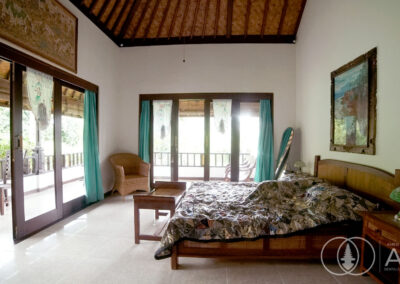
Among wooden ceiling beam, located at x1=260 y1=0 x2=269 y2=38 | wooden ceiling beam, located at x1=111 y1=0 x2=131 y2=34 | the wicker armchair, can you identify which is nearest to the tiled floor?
the wicker armchair

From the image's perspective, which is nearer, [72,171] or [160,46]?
[72,171]

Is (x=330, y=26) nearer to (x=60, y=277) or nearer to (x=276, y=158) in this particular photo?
(x=276, y=158)

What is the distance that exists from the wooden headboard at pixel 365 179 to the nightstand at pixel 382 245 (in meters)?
0.25

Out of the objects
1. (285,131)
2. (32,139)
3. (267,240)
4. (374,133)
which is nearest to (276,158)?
(285,131)

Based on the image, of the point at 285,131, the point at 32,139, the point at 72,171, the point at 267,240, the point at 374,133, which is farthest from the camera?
the point at 285,131

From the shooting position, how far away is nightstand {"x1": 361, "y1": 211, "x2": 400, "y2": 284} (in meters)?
1.42

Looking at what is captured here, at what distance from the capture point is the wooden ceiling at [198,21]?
3924 millimetres

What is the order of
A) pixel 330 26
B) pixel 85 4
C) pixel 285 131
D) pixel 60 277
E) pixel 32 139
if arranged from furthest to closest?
1. pixel 285 131
2. pixel 85 4
3. pixel 330 26
4. pixel 32 139
5. pixel 60 277

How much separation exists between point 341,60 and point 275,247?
263 cm

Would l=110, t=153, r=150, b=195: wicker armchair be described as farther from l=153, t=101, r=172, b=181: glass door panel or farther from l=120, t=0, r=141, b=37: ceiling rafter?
l=120, t=0, r=141, b=37: ceiling rafter

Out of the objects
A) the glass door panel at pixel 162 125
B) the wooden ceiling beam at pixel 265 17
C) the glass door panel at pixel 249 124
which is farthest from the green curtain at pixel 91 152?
the wooden ceiling beam at pixel 265 17

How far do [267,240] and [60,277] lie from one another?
1982 millimetres

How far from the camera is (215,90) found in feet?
14.6

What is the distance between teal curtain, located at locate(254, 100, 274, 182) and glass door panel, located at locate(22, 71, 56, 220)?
390 centimetres
